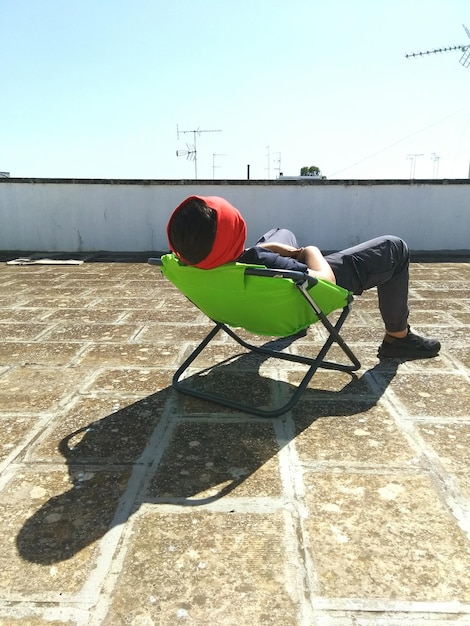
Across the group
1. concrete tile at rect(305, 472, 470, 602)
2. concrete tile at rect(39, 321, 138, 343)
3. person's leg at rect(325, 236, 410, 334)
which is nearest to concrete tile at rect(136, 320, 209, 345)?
concrete tile at rect(39, 321, 138, 343)

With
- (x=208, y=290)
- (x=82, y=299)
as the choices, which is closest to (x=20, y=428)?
(x=208, y=290)

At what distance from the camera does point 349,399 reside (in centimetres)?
239

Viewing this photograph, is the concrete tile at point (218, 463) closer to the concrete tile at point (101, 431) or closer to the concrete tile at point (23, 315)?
the concrete tile at point (101, 431)

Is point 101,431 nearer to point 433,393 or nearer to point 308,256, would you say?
point 308,256

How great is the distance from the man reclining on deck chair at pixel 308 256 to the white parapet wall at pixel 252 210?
22.5 feet

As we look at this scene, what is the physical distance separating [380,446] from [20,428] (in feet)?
5.10

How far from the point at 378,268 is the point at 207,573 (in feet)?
6.24

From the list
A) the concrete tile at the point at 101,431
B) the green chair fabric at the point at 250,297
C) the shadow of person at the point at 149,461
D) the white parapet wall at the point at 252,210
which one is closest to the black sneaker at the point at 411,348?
the shadow of person at the point at 149,461

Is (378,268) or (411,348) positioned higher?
(378,268)

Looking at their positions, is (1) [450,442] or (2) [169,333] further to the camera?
(2) [169,333]

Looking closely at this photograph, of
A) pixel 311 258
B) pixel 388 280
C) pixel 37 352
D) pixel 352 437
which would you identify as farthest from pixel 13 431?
pixel 388 280

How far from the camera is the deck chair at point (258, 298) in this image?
201cm

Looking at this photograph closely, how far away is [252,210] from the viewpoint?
9648 mm

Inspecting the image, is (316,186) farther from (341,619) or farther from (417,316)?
(341,619)
